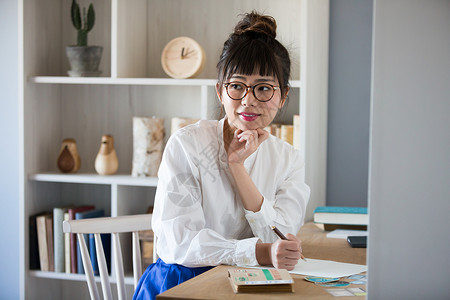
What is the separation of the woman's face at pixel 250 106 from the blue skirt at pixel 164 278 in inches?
16.0

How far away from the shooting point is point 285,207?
5.13 feet

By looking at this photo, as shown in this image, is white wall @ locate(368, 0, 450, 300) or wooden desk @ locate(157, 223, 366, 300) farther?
wooden desk @ locate(157, 223, 366, 300)

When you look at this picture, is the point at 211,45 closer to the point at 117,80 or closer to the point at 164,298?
the point at 117,80

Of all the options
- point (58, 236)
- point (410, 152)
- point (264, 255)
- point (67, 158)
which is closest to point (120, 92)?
point (67, 158)

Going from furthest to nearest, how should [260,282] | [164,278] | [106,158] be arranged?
[106,158], [164,278], [260,282]

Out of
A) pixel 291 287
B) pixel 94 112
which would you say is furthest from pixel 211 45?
pixel 291 287

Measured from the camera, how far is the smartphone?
164cm

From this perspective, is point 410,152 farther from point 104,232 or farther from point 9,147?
point 9,147

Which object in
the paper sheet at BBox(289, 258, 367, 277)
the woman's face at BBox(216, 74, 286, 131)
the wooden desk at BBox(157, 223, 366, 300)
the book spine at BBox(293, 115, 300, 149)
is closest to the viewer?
the wooden desk at BBox(157, 223, 366, 300)

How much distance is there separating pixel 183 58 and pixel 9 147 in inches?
36.9

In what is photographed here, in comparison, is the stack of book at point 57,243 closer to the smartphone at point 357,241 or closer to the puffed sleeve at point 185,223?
the puffed sleeve at point 185,223

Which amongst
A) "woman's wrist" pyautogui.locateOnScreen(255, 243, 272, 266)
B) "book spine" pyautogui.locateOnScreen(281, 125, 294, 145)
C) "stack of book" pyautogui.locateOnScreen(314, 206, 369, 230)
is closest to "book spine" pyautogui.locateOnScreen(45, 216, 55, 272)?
"book spine" pyautogui.locateOnScreen(281, 125, 294, 145)

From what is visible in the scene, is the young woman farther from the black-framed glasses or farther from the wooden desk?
the wooden desk

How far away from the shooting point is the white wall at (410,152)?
681mm
